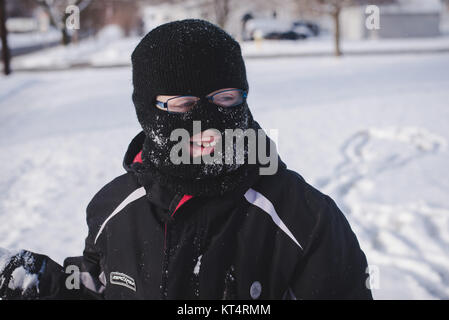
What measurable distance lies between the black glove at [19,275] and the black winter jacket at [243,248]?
0.34 metres

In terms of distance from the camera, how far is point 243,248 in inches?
49.6

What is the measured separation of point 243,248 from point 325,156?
149 inches

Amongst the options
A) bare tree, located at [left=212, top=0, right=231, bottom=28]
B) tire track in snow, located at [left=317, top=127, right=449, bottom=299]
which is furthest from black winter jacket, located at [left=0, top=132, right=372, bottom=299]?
bare tree, located at [left=212, top=0, right=231, bottom=28]

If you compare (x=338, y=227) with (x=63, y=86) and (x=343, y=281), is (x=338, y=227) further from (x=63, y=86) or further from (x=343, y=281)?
(x=63, y=86)

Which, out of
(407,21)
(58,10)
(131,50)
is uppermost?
(58,10)

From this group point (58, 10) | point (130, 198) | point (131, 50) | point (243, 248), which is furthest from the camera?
point (58, 10)

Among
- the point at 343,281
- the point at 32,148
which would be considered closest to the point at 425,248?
the point at 343,281

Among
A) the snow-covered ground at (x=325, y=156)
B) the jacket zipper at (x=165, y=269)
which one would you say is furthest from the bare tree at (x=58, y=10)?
the jacket zipper at (x=165, y=269)

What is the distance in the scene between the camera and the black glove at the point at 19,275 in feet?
4.71

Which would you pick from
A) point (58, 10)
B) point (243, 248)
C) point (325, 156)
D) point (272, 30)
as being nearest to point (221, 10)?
point (58, 10)

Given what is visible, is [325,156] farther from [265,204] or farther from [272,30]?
[272,30]

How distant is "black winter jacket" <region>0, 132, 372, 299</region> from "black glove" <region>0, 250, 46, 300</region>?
34 cm

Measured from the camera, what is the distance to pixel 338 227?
1.28 m

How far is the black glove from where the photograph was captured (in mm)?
1436
